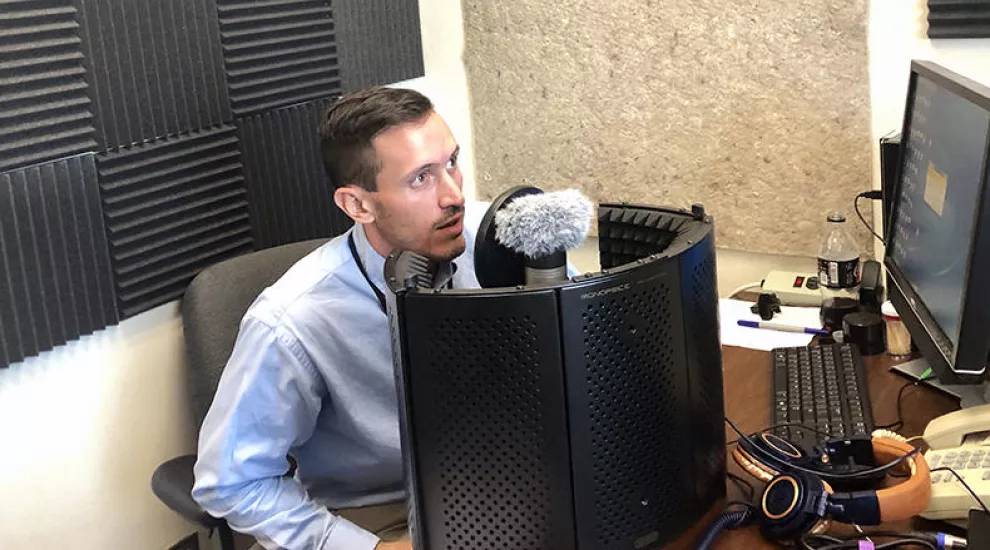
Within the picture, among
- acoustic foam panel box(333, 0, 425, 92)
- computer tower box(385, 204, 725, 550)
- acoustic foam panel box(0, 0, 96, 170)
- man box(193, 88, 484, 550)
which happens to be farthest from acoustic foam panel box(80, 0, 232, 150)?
computer tower box(385, 204, 725, 550)

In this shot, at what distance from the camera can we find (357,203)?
64.3 inches

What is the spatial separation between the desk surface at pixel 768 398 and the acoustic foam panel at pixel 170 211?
1.17 metres

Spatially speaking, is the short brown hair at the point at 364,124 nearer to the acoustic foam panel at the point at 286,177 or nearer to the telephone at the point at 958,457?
the acoustic foam panel at the point at 286,177

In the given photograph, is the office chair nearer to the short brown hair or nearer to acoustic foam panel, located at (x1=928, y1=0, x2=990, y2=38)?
the short brown hair

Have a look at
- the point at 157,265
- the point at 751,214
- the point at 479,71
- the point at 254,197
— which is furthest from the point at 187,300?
the point at 751,214

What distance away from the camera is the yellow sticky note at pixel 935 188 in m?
1.50

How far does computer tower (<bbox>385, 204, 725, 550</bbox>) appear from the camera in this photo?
1007 millimetres

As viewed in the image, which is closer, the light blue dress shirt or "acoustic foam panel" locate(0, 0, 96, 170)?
the light blue dress shirt

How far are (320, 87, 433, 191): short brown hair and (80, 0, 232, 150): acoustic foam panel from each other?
602 mm

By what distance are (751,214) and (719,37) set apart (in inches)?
17.8

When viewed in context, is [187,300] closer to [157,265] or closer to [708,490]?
[157,265]

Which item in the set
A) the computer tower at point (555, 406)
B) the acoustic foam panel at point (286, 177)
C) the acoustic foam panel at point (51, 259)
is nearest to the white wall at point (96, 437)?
the acoustic foam panel at point (51, 259)

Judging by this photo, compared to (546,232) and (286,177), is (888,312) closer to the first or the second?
(546,232)

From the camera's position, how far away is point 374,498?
1.62m
